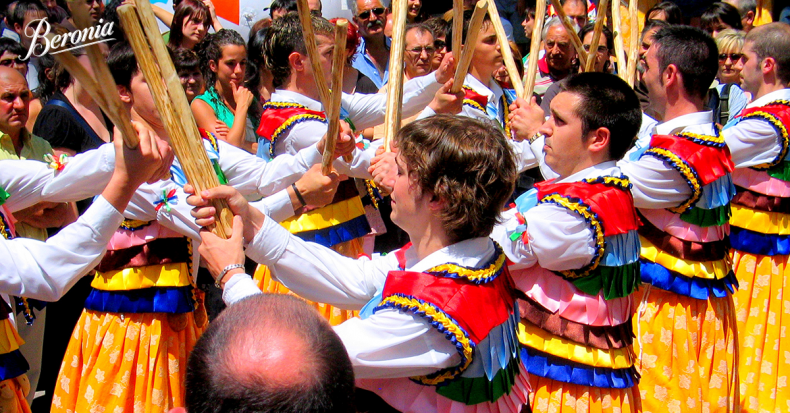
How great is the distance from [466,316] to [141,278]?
1.52 metres

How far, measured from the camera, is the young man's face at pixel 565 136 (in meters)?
2.74

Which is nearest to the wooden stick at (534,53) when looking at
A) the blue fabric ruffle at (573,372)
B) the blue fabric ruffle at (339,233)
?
the blue fabric ruffle at (339,233)

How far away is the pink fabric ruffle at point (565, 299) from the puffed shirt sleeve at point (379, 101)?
5.24 feet

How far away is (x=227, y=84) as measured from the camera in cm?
534

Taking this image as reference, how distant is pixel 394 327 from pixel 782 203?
10.8 feet

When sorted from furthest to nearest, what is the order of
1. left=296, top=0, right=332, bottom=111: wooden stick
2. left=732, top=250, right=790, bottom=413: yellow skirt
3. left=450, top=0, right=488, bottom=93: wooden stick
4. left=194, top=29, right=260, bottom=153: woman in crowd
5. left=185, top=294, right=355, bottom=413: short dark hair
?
left=194, top=29, right=260, bottom=153: woman in crowd, left=732, top=250, right=790, bottom=413: yellow skirt, left=450, top=0, right=488, bottom=93: wooden stick, left=296, top=0, right=332, bottom=111: wooden stick, left=185, top=294, right=355, bottom=413: short dark hair

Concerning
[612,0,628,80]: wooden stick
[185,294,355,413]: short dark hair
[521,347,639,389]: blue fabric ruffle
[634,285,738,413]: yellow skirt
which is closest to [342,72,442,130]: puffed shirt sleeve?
[612,0,628,80]: wooden stick

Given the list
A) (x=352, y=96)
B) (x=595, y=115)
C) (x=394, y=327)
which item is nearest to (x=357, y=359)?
(x=394, y=327)

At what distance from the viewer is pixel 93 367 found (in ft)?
9.29

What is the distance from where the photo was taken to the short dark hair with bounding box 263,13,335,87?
364cm

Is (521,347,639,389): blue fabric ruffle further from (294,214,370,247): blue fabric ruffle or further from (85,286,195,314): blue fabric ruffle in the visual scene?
(85,286,195,314): blue fabric ruffle

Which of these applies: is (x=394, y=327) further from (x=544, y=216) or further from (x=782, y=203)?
(x=782, y=203)

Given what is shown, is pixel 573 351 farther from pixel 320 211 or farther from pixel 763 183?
pixel 763 183

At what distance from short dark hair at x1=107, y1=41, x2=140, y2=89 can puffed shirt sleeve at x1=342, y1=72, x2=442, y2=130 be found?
1.23 m
